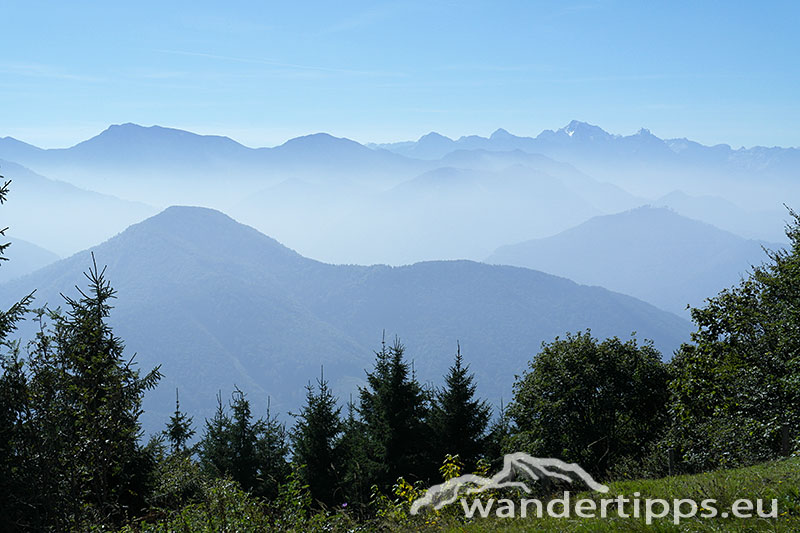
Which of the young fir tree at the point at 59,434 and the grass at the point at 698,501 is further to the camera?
the young fir tree at the point at 59,434

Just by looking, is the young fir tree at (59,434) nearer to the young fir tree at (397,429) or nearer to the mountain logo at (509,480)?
the mountain logo at (509,480)

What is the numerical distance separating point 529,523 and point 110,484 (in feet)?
42.3

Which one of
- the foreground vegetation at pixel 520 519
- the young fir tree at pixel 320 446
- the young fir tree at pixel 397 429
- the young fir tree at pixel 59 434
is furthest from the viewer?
the young fir tree at pixel 320 446

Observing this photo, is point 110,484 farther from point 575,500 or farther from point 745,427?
point 745,427

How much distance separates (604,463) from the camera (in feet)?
81.5

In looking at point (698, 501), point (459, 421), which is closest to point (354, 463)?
point (459, 421)

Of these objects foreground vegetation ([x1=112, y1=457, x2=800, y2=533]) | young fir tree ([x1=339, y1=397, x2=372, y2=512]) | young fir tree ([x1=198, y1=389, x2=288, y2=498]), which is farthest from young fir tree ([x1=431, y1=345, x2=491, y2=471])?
foreground vegetation ([x1=112, y1=457, x2=800, y2=533])

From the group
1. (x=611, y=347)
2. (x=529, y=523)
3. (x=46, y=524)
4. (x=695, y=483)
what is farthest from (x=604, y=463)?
(x=46, y=524)

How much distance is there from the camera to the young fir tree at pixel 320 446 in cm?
3050

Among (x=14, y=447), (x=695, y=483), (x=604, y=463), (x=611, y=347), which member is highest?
(x=611, y=347)

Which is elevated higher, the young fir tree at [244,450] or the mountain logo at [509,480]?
the mountain logo at [509,480]

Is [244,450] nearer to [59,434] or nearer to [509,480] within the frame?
[509,480]

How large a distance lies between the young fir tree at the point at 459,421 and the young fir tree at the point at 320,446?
615 centimetres

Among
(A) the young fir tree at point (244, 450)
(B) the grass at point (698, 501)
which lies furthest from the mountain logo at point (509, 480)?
(A) the young fir tree at point (244, 450)
